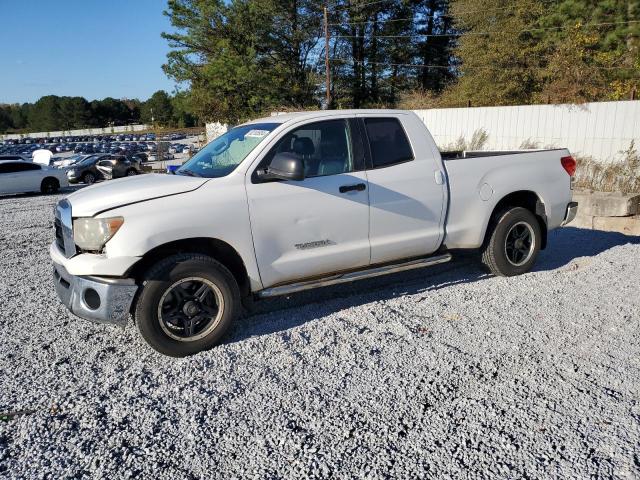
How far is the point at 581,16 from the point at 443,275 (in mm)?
25727

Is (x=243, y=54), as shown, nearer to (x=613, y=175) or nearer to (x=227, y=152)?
(x=613, y=175)

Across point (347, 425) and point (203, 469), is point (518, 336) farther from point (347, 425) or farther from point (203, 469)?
point (203, 469)

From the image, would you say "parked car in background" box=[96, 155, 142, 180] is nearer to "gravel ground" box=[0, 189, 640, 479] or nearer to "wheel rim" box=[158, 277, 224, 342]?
"gravel ground" box=[0, 189, 640, 479]

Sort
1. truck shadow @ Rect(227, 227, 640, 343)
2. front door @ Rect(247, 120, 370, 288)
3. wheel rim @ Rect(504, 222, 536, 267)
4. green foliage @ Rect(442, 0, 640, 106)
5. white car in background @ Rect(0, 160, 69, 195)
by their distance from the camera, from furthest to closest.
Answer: green foliage @ Rect(442, 0, 640, 106) → white car in background @ Rect(0, 160, 69, 195) → wheel rim @ Rect(504, 222, 536, 267) → truck shadow @ Rect(227, 227, 640, 343) → front door @ Rect(247, 120, 370, 288)

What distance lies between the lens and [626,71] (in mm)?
20797

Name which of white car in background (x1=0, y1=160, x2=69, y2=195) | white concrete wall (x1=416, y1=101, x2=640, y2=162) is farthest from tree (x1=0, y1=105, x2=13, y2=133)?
white concrete wall (x1=416, y1=101, x2=640, y2=162)

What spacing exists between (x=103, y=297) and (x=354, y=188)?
7.33ft

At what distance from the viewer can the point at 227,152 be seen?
4707 mm

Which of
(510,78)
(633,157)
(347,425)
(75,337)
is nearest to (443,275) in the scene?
(347,425)

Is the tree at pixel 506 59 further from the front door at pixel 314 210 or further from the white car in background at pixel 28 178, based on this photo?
the front door at pixel 314 210

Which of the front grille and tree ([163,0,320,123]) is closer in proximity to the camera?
the front grille

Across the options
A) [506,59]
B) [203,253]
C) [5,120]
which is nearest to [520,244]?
[203,253]

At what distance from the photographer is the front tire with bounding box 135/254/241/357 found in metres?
3.83

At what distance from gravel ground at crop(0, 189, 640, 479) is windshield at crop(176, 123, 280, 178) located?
1420 millimetres
